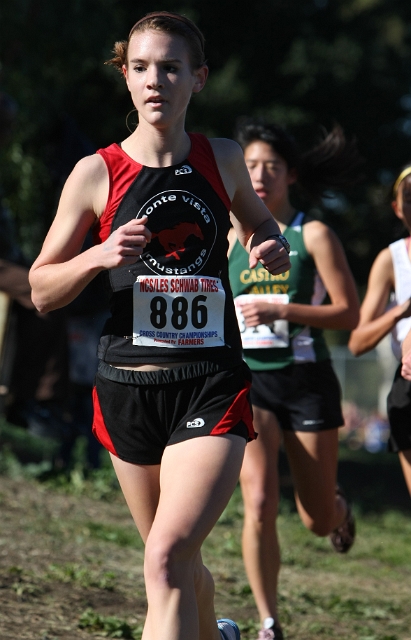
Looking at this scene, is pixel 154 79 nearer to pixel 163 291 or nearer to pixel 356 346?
pixel 163 291

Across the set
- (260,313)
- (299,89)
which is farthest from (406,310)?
(299,89)

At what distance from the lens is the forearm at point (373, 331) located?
14.8 ft

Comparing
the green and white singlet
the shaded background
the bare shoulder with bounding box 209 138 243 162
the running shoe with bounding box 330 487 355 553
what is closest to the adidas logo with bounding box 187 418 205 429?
the bare shoulder with bounding box 209 138 243 162

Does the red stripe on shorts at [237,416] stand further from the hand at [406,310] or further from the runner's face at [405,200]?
the runner's face at [405,200]

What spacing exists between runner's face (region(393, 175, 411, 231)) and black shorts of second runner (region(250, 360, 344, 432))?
853mm

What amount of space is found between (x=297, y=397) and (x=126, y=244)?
2263 mm

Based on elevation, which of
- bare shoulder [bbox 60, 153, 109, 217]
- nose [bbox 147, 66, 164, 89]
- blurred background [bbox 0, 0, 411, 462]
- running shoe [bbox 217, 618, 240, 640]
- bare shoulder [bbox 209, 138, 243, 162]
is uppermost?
blurred background [bbox 0, 0, 411, 462]

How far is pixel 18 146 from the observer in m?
10.3

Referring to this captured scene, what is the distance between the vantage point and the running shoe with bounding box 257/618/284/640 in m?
4.32

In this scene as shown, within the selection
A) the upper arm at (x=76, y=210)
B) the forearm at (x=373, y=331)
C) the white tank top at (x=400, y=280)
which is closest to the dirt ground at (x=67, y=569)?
the forearm at (x=373, y=331)

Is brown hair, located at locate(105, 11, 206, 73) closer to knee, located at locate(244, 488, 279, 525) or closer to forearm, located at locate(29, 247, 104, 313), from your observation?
forearm, located at locate(29, 247, 104, 313)

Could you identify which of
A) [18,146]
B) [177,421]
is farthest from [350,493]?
[177,421]

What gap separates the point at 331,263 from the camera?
15.5 ft

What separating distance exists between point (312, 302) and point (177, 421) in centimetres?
202
